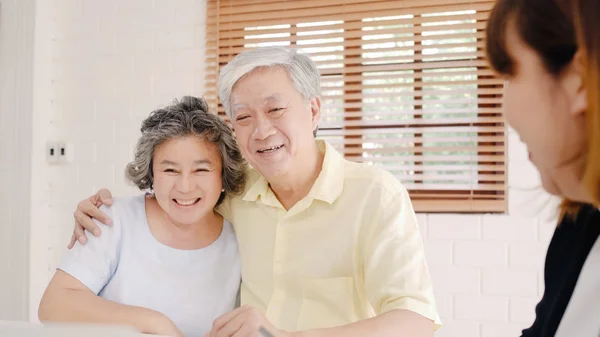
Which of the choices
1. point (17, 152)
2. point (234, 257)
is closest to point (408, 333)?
point (234, 257)

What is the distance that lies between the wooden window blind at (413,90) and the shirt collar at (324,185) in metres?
1.37

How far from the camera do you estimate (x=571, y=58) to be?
0.58 meters

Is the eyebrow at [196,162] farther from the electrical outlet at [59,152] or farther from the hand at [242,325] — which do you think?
the electrical outlet at [59,152]

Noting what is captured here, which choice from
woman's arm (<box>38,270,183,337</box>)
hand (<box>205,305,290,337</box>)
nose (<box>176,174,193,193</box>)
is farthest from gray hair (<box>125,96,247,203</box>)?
hand (<box>205,305,290,337</box>)

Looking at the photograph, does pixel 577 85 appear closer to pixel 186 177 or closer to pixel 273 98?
pixel 273 98

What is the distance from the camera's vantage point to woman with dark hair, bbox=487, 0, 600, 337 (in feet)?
1.75

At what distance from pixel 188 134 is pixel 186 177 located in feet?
0.38

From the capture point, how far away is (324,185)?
1.42 meters

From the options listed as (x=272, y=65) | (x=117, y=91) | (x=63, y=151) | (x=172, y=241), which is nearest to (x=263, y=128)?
(x=272, y=65)

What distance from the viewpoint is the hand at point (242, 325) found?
1.02 meters

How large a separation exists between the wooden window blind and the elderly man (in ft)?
4.54

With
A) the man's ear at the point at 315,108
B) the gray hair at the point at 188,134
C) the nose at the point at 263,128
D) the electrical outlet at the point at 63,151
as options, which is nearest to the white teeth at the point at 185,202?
the gray hair at the point at 188,134

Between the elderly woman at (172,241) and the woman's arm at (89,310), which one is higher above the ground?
the elderly woman at (172,241)

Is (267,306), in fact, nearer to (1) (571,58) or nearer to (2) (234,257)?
(2) (234,257)
